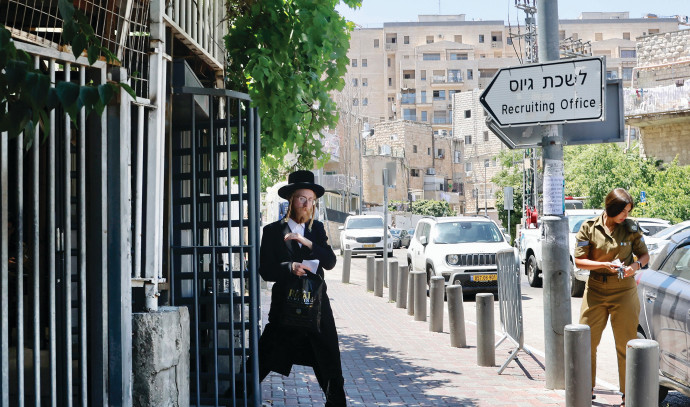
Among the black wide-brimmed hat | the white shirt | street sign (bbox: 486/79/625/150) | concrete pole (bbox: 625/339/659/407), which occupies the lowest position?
concrete pole (bbox: 625/339/659/407)

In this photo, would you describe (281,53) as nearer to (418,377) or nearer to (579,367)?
(418,377)

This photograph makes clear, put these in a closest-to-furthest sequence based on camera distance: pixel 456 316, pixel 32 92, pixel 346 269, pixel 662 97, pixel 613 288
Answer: pixel 32 92 → pixel 613 288 → pixel 456 316 → pixel 346 269 → pixel 662 97

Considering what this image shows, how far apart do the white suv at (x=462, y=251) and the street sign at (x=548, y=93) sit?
9.47 metres

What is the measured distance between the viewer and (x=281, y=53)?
29.7ft

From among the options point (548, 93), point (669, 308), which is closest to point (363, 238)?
point (548, 93)

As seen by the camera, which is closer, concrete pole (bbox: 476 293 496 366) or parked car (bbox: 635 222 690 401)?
parked car (bbox: 635 222 690 401)

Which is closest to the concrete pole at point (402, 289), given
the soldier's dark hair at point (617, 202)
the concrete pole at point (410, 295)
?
the concrete pole at point (410, 295)

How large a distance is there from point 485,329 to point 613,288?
2321 mm

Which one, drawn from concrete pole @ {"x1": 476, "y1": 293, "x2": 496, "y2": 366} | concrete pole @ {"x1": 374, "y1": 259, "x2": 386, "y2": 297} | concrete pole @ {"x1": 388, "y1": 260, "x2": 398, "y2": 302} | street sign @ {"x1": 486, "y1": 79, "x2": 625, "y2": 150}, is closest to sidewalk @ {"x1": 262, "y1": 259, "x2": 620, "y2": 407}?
concrete pole @ {"x1": 476, "y1": 293, "x2": 496, "y2": 366}

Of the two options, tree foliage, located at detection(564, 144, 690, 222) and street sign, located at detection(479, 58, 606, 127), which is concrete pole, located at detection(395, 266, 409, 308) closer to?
street sign, located at detection(479, 58, 606, 127)

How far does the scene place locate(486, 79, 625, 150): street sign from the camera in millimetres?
7348

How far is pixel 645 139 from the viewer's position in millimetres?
54094

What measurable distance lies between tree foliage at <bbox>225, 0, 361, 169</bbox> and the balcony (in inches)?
1774

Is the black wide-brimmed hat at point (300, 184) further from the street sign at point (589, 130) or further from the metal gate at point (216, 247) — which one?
the street sign at point (589, 130)
